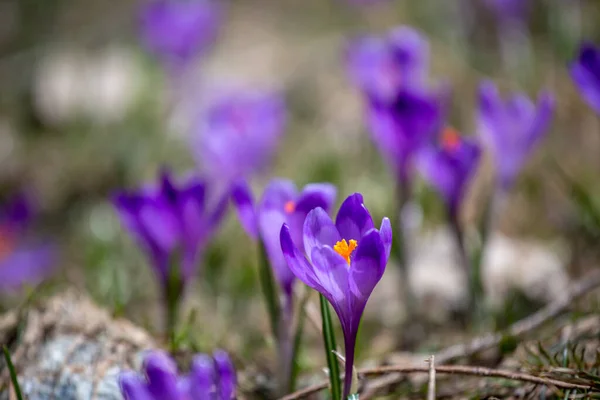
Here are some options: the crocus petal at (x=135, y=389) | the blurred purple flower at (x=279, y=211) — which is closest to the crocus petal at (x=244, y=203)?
the blurred purple flower at (x=279, y=211)

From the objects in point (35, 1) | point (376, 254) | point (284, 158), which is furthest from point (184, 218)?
point (35, 1)

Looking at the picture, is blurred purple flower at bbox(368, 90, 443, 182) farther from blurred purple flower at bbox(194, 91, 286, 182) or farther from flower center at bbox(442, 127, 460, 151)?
blurred purple flower at bbox(194, 91, 286, 182)

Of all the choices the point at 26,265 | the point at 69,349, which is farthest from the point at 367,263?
the point at 26,265

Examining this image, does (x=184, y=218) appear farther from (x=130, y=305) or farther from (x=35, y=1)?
(x=35, y=1)

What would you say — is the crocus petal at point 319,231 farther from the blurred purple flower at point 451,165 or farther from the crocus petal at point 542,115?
the crocus petal at point 542,115

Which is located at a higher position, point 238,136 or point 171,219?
point 238,136

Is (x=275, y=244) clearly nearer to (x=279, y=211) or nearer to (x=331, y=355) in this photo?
(x=279, y=211)

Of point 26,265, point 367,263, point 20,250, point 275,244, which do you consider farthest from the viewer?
point 20,250
